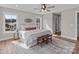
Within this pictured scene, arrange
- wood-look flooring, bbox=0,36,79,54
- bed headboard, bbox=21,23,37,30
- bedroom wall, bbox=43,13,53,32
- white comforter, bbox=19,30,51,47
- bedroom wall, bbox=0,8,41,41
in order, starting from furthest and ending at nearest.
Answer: white comforter, bbox=19,30,51,47
bed headboard, bbox=21,23,37,30
bedroom wall, bbox=43,13,53,32
bedroom wall, bbox=0,8,41,41
wood-look flooring, bbox=0,36,79,54

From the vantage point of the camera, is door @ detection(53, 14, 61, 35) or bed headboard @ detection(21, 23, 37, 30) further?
bed headboard @ detection(21, 23, 37, 30)

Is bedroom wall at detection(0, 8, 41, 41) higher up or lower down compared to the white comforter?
higher up

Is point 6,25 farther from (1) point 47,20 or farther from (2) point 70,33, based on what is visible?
(2) point 70,33

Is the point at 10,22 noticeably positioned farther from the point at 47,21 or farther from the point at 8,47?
the point at 47,21

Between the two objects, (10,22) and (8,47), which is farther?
(8,47)

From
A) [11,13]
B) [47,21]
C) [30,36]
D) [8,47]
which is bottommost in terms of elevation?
[8,47]

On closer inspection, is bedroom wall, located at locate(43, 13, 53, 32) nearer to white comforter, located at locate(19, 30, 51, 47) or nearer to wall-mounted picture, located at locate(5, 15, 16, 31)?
white comforter, located at locate(19, 30, 51, 47)

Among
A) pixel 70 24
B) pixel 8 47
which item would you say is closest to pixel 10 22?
pixel 8 47

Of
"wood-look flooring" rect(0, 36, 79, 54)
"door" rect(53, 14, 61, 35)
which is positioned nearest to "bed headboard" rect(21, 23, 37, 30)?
"wood-look flooring" rect(0, 36, 79, 54)

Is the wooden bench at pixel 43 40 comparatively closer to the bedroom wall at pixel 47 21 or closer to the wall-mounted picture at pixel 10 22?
the bedroom wall at pixel 47 21

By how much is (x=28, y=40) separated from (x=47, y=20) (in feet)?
2.93

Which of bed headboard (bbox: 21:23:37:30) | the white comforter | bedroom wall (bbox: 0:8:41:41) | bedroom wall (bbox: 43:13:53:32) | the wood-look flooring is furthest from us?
the white comforter

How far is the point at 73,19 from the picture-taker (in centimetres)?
242
